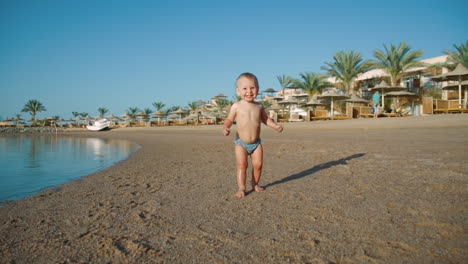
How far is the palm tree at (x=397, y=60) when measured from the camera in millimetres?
28047

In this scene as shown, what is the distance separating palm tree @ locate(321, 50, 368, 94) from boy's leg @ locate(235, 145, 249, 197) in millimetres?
31606

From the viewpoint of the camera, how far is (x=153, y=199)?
9.27ft

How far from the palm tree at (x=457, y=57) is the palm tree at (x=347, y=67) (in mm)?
7487

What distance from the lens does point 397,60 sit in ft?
93.2

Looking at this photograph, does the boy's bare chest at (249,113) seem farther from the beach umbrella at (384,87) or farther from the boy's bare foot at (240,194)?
the beach umbrella at (384,87)

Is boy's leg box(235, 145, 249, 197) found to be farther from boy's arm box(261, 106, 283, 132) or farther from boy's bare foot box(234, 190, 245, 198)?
boy's arm box(261, 106, 283, 132)

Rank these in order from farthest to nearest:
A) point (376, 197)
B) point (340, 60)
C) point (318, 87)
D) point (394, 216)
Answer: point (318, 87) → point (340, 60) → point (376, 197) → point (394, 216)

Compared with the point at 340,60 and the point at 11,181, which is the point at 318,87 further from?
the point at 11,181

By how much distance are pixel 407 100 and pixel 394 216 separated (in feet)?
99.3

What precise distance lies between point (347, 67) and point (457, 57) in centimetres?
975

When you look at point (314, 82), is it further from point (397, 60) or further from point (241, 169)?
point (241, 169)

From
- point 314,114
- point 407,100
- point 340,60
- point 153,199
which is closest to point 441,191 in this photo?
point 153,199

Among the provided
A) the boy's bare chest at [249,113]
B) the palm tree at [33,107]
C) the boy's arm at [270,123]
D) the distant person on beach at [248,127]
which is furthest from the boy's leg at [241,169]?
the palm tree at [33,107]

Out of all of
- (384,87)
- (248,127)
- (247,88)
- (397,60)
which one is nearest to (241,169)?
(248,127)
